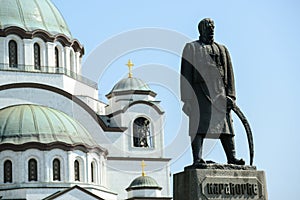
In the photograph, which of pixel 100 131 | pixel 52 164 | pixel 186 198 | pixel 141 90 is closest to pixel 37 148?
pixel 52 164

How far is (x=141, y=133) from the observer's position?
43219 mm

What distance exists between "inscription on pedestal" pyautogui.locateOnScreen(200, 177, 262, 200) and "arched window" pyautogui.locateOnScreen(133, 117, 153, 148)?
1330 inches

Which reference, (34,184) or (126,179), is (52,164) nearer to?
(34,184)

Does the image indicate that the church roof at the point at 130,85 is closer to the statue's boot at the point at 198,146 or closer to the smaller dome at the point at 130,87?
the smaller dome at the point at 130,87

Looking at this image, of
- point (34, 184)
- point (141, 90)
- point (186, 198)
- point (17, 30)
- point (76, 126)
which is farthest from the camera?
point (141, 90)

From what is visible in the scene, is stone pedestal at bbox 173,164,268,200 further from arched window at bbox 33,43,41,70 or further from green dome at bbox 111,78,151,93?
green dome at bbox 111,78,151,93

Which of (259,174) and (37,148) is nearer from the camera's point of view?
(259,174)

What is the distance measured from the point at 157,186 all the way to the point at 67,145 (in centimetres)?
615

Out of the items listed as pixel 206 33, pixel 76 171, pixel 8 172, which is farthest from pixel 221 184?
pixel 76 171

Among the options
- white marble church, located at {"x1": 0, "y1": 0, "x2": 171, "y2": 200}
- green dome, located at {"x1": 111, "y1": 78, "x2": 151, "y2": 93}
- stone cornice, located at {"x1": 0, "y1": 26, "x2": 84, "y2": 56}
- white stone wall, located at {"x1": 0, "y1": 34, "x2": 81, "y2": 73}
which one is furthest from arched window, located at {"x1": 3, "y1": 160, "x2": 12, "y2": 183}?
green dome, located at {"x1": 111, "y1": 78, "x2": 151, "y2": 93}

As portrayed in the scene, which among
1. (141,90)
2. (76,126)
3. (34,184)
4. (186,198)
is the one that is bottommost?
(186,198)

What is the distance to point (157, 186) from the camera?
130 ft

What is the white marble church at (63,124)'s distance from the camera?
115 feet

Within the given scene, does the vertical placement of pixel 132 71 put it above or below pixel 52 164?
above
